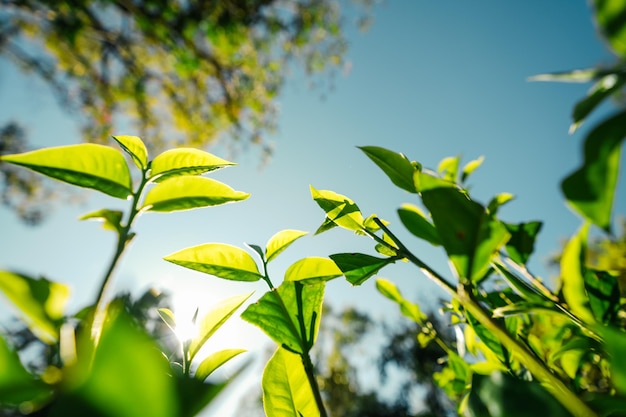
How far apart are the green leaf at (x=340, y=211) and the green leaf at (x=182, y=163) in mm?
135

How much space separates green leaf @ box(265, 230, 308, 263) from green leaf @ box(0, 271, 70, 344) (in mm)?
304

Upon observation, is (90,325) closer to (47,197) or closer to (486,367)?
(486,367)

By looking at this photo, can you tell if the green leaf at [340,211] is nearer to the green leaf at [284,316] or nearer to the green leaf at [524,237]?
the green leaf at [284,316]

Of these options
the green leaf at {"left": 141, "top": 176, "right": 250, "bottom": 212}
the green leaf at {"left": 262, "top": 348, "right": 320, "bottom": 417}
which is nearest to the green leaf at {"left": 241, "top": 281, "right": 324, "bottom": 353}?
the green leaf at {"left": 262, "top": 348, "right": 320, "bottom": 417}

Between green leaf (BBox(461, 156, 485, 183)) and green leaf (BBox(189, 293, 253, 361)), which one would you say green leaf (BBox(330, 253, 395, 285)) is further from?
green leaf (BBox(461, 156, 485, 183))

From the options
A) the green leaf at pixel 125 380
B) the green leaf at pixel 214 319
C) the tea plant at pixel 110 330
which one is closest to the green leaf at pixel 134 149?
the tea plant at pixel 110 330

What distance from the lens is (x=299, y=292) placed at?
476mm

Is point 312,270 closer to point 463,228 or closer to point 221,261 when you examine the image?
point 221,261

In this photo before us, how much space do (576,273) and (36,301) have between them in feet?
1.63

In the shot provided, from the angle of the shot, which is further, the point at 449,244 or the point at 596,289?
the point at 596,289

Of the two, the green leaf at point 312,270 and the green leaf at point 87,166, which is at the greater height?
the green leaf at point 87,166

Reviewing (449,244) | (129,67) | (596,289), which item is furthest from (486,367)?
(129,67)

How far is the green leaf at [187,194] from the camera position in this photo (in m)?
0.42

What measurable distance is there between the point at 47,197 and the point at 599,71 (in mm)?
12305
